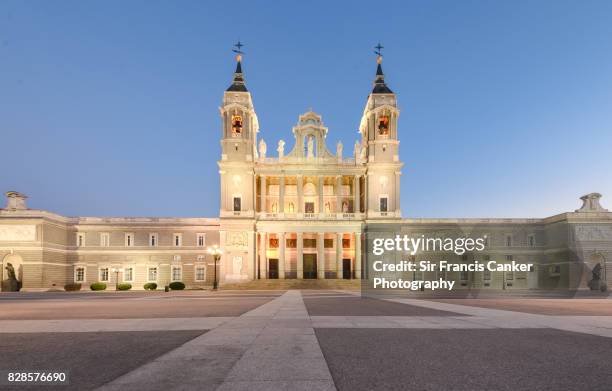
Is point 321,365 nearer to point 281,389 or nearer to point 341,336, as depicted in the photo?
point 281,389

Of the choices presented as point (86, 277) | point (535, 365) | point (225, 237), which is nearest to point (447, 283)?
point (225, 237)

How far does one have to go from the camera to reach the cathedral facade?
63219 millimetres

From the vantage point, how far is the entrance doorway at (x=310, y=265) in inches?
2702

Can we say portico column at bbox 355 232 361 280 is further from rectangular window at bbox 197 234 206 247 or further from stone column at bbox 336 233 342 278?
rectangular window at bbox 197 234 206 247

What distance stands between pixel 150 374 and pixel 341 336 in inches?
204

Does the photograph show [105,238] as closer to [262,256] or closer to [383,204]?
[262,256]

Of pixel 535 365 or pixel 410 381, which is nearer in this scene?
pixel 410 381

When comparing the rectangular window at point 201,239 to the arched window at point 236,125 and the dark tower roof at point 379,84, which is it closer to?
the arched window at point 236,125

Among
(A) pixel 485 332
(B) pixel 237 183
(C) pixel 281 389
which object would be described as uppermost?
(B) pixel 237 183

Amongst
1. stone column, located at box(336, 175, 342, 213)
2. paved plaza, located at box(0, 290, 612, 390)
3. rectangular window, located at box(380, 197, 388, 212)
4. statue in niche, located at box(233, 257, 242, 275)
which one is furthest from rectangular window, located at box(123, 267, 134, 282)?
paved plaza, located at box(0, 290, 612, 390)

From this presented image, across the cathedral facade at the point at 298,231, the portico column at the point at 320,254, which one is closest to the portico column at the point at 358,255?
the cathedral facade at the point at 298,231

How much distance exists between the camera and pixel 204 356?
775cm

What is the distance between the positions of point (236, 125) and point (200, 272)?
79.9 ft

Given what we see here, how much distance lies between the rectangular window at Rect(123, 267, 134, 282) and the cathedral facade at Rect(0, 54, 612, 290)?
162 mm
